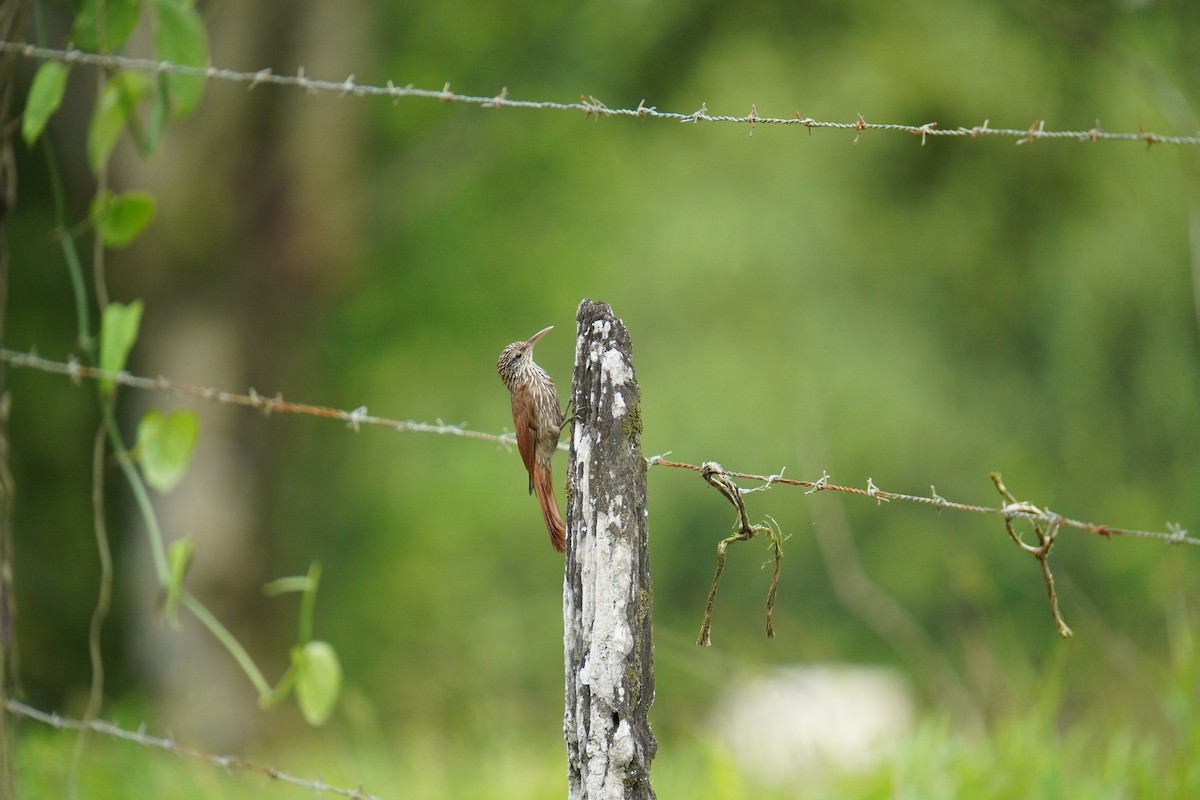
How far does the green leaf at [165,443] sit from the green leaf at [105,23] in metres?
0.83

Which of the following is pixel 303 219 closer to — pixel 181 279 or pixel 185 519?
pixel 181 279

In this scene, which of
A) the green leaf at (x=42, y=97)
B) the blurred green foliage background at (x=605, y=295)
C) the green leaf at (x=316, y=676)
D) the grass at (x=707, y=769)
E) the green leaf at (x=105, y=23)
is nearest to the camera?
the green leaf at (x=316, y=676)

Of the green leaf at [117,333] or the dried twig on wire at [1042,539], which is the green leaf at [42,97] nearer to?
the green leaf at [117,333]

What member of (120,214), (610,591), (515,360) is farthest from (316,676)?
(120,214)

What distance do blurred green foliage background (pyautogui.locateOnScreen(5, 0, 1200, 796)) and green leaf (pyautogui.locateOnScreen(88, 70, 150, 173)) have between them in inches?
108

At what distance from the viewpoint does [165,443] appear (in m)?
2.52

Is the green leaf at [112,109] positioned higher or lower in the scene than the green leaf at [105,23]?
lower

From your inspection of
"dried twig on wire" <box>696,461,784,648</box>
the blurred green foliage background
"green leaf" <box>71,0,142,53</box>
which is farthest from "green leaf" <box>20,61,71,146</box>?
the blurred green foliage background

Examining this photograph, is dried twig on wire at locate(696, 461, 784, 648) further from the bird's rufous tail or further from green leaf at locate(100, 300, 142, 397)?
green leaf at locate(100, 300, 142, 397)

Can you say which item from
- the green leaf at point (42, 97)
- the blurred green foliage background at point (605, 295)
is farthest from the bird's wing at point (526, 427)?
the blurred green foliage background at point (605, 295)

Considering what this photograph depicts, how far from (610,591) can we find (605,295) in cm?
703

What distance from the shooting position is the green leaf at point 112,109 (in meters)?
2.57

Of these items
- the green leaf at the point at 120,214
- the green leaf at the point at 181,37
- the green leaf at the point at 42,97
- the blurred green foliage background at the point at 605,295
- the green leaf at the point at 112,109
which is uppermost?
the blurred green foliage background at the point at 605,295

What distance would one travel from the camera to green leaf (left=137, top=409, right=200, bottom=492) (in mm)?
2502
